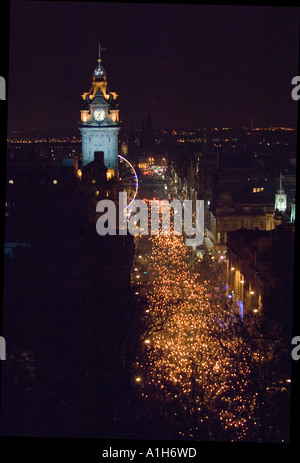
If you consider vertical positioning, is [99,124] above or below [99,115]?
below

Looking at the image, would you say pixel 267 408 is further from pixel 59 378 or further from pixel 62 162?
pixel 62 162

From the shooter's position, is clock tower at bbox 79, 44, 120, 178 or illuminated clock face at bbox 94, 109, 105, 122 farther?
illuminated clock face at bbox 94, 109, 105, 122

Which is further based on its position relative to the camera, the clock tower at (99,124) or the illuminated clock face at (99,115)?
the illuminated clock face at (99,115)

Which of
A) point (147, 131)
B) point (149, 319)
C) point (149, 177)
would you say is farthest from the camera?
point (147, 131)
